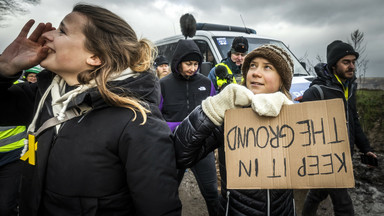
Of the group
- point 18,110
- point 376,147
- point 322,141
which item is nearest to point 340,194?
point 322,141

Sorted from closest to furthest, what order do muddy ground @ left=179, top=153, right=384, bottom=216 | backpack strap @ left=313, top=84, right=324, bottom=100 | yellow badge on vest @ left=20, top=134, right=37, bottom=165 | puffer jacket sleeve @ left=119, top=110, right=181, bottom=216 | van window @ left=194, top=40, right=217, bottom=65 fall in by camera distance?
1. puffer jacket sleeve @ left=119, top=110, right=181, bottom=216
2. yellow badge on vest @ left=20, top=134, right=37, bottom=165
3. backpack strap @ left=313, top=84, right=324, bottom=100
4. muddy ground @ left=179, top=153, right=384, bottom=216
5. van window @ left=194, top=40, right=217, bottom=65

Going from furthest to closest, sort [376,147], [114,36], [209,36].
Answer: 1. [376,147]
2. [209,36]
3. [114,36]

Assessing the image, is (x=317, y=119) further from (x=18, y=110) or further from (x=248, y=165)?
(x=18, y=110)

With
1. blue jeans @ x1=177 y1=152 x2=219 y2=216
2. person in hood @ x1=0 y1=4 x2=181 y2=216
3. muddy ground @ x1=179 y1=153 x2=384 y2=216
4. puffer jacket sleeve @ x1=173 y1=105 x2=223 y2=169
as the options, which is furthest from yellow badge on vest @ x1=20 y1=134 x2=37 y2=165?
muddy ground @ x1=179 y1=153 x2=384 y2=216

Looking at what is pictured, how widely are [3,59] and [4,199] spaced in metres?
1.80

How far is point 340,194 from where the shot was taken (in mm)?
2529

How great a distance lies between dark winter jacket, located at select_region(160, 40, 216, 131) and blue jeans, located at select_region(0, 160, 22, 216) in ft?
5.72

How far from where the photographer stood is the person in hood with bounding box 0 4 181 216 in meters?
1.01

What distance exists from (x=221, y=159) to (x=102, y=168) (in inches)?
39.2

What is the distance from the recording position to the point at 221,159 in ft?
5.86

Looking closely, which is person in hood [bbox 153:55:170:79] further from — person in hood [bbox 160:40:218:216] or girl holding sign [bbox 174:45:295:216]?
girl holding sign [bbox 174:45:295:216]

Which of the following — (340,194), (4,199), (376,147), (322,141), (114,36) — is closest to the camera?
(322,141)

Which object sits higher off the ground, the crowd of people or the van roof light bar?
the van roof light bar

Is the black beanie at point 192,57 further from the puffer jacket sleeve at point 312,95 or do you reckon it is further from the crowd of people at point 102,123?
the crowd of people at point 102,123
